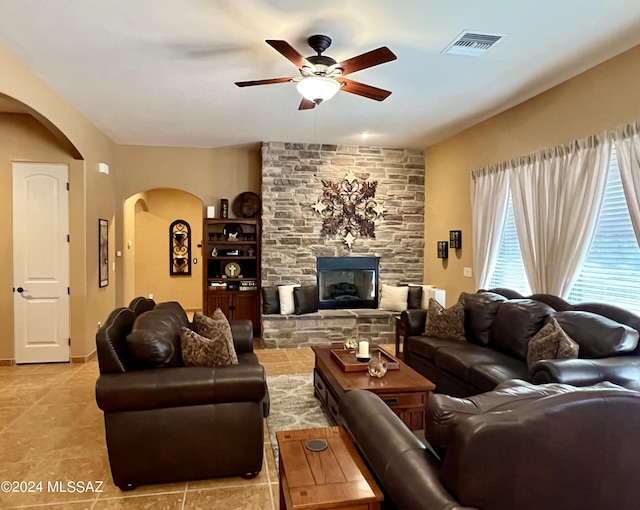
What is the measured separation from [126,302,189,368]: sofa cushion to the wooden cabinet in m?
3.37

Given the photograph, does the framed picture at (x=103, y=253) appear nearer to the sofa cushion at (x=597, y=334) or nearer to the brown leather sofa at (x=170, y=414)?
the brown leather sofa at (x=170, y=414)

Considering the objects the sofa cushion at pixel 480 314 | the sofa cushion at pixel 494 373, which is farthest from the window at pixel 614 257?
the sofa cushion at pixel 494 373

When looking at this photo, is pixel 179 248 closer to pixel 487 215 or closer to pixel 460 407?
pixel 487 215

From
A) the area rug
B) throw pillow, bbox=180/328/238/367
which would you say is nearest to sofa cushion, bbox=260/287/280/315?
the area rug

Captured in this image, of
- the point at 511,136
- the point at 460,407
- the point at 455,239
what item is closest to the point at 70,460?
the point at 460,407

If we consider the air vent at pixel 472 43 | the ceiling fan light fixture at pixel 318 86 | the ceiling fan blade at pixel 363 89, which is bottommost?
the ceiling fan light fixture at pixel 318 86

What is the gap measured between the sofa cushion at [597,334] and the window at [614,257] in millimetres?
446

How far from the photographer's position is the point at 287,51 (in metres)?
2.65

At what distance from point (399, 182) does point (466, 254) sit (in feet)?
5.87

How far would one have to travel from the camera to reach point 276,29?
291cm

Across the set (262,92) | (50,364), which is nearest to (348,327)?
(262,92)

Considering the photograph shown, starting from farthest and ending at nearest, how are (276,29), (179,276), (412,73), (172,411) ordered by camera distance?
1. (179,276)
2. (412,73)
3. (276,29)
4. (172,411)

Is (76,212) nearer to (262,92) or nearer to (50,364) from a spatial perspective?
(50,364)

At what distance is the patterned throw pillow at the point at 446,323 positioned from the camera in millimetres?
4285
